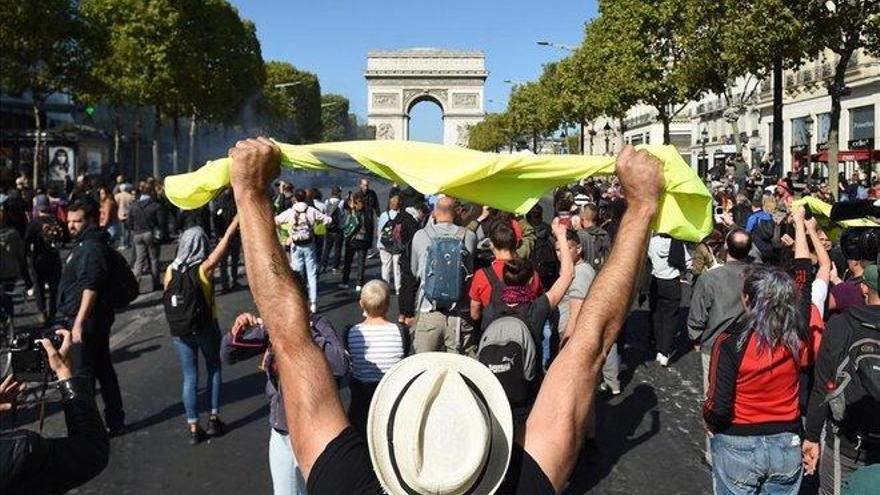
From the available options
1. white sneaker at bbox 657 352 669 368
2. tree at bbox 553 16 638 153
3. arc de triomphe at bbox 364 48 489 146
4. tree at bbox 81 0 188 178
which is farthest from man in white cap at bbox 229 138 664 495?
arc de triomphe at bbox 364 48 489 146

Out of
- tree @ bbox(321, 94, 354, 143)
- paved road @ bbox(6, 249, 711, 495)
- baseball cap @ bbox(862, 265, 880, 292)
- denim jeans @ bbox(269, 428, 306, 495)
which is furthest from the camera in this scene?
tree @ bbox(321, 94, 354, 143)

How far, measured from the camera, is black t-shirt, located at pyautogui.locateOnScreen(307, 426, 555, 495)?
1783mm

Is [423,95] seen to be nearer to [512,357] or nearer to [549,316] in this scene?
[549,316]

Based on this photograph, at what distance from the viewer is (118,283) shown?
21.9 ft

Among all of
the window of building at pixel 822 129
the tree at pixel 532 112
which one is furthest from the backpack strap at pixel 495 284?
the tree at pixel 532 112

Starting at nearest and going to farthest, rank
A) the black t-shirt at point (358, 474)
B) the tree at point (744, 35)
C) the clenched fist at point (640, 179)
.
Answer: the black t-shirt at point (358, 474), the clenched fist at point (640, 179), the tree at point (744, 35)

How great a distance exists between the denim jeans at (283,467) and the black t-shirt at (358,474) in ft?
9.11

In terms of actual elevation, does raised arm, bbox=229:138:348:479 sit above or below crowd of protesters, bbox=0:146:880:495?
above

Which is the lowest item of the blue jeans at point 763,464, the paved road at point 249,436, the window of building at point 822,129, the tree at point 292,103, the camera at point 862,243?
the paved road at point 249,436

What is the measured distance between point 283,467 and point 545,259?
540cm

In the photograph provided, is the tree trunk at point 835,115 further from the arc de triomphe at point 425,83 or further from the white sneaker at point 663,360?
the arc de triomphe at point 425,83

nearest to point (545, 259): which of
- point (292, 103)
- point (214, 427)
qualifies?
point (214, 427)

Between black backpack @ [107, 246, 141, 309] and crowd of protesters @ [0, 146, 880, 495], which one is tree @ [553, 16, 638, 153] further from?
black backpack @ [107, 246, 141, 309]

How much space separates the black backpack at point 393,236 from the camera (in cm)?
1170
